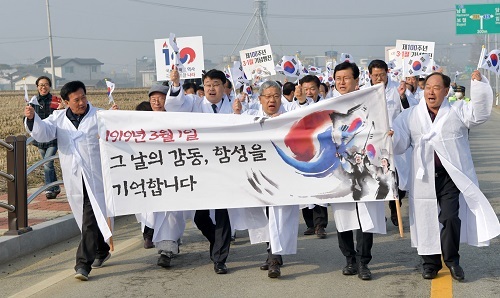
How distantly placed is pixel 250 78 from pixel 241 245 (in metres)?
9.65

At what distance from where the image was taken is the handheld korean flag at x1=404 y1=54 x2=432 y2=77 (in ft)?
46.5

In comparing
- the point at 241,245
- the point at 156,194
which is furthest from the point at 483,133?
the point at 156,194

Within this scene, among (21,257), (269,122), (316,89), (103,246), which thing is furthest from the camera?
(316,89)

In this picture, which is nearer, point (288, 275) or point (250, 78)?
point (288, 275)

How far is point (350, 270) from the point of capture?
6.71 m

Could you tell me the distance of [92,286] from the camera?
666 cm

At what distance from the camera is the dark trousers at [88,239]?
6923 mm

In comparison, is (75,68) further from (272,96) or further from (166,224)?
(272,96)

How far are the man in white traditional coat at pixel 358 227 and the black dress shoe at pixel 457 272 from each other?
640 millimetres

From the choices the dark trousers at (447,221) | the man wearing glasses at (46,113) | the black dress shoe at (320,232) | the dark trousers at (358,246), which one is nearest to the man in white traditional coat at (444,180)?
the dark trousers at (447,221)

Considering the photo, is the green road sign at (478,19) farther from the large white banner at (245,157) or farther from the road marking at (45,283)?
the road marking at (45,283)

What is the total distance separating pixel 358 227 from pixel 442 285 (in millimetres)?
836

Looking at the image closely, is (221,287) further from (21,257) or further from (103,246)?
(21,257)

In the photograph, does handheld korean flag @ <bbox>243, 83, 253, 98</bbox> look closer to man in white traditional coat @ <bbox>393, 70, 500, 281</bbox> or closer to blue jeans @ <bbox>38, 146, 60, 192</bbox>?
blue jeans @ <bbox>38, 146, 60, 192</bbox>
